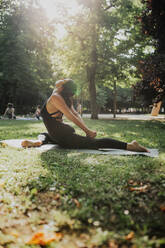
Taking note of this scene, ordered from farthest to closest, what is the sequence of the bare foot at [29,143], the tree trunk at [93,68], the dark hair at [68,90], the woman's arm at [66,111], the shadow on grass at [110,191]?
the tree trunk at [93,68]
the bare foot at [29,143]
the dark hair at [68,90]
the woman's arm at [66,111]
the shadow on grass at [110,191]

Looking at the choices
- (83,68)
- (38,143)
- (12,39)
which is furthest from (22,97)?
(38,143)

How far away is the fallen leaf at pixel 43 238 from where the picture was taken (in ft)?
5.65

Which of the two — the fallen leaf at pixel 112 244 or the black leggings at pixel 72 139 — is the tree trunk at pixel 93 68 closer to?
the black leggings at pixel 72 139

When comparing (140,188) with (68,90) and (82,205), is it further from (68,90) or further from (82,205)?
(68,90)

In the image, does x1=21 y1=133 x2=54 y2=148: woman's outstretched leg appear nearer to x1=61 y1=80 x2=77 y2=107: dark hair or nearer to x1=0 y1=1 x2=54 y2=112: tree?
x1=61 y1=80 x2=77 y2=107: dark hair

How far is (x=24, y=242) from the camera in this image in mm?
1731

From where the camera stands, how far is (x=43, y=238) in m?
1.75

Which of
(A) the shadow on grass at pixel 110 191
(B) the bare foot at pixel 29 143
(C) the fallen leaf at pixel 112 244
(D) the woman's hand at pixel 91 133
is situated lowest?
(C) the fallen leaf at pixel 112 244

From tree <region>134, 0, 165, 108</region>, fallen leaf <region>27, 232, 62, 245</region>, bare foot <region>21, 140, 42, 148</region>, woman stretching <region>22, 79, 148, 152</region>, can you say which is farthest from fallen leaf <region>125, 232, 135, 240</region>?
tree <region>134, 0, 165, 108</region>

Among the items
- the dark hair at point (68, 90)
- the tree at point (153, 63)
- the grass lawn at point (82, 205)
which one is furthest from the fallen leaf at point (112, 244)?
the tree at point (153, 63)

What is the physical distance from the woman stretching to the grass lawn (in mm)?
1182

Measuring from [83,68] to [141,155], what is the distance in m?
19.6

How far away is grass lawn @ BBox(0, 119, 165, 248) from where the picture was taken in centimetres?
175

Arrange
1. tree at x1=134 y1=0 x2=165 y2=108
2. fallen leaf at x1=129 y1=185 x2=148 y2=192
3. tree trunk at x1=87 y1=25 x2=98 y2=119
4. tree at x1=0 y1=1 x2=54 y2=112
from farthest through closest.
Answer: tree at x1=0 y1=1 x2=54 y2=112 → tree trunk at x1=87 y1=25 x2=98 y2=119 → tree at x1=134 y1=0 x2=165 y2=108 → fallen leaf at x1=129 y1=185 x2=148 y2=192
